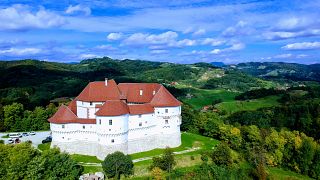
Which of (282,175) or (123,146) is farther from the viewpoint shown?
(282,175)

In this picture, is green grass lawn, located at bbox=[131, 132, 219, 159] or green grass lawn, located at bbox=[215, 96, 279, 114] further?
green grass lawn, located at bbox=[215, 96, 279, 114]

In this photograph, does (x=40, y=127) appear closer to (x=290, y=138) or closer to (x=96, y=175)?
(x=96, y=175)

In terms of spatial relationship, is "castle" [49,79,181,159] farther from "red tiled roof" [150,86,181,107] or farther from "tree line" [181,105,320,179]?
"tree line" [181,105,320,179]

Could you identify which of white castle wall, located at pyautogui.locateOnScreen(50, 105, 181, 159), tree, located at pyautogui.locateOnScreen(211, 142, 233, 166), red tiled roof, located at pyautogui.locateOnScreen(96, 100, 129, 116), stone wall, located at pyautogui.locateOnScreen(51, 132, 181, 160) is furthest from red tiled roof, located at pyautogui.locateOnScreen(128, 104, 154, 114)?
tree, located at pyautogui.locateOnScreen(211, 142, 233, 166)

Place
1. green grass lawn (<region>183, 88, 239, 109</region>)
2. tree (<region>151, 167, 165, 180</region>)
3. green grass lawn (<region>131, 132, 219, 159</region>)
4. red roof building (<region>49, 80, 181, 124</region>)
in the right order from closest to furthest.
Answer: tree (<region>151, 167, 165, 180</region>), red roof building (<region>49, 80, 181, 124</region>), green grass lawn (<region>131, 132, 219, 159</region>), green grass lawn (<region>183, 88, 239, 109</region>)

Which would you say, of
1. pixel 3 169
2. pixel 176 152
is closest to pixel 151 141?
pixel 176 152

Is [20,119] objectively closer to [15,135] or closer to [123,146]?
[15,135]

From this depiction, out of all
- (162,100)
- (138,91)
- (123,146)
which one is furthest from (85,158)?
(162,100)
